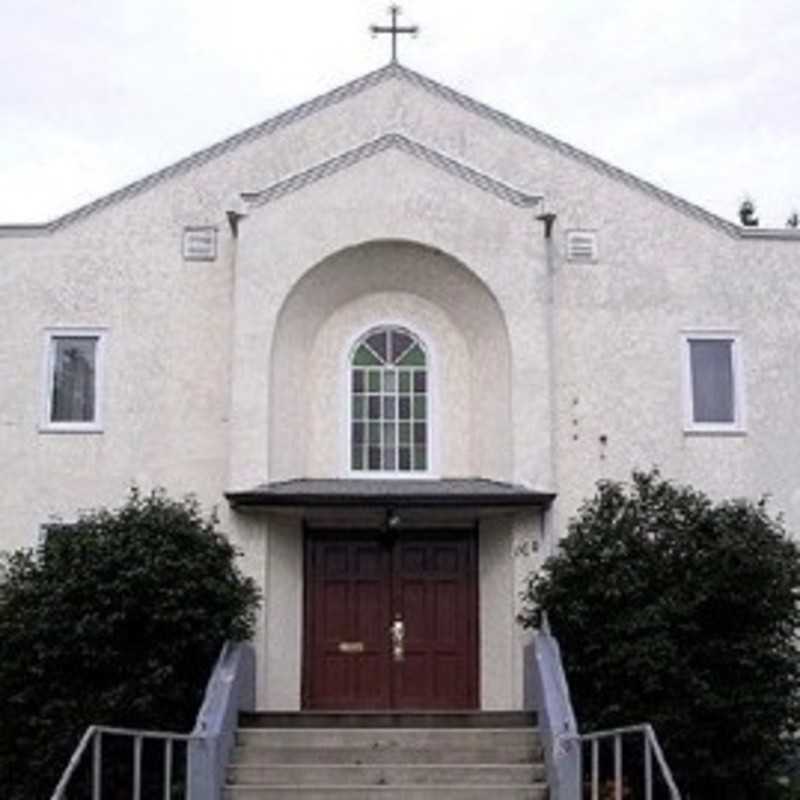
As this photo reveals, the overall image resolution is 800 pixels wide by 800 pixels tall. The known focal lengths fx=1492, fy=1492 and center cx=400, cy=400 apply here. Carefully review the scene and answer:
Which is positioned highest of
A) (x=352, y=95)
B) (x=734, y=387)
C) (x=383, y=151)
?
(x=352, y=95)

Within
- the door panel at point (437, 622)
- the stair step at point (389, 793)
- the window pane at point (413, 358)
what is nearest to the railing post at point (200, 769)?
the stair step at point (389, 793)

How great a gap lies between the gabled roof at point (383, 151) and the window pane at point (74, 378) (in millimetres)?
2788

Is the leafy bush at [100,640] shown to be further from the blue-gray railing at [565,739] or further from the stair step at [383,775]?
the blue-gray railing at [565,739]

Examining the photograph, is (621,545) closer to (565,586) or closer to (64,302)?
(565,586)

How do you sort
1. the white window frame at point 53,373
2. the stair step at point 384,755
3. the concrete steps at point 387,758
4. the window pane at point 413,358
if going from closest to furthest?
the concrete steps at point 387,758 < the stair step at point 384,755 < the white window frame at point 53,373 < the window pane at point 413,358

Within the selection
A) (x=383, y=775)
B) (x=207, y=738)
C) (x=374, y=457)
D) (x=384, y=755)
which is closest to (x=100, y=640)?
(x=207, y=738)

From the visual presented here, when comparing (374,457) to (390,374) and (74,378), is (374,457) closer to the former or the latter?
(390,374)

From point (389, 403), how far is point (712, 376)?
13.4ft

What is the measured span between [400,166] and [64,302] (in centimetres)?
451

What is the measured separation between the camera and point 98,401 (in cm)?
1844

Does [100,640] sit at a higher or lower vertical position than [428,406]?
lower

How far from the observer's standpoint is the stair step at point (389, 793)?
1418 centimetres

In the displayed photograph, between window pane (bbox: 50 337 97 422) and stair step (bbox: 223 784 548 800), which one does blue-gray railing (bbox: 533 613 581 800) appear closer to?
stair step (bbox: 223 784 548 800)

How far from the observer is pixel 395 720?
16016mm
